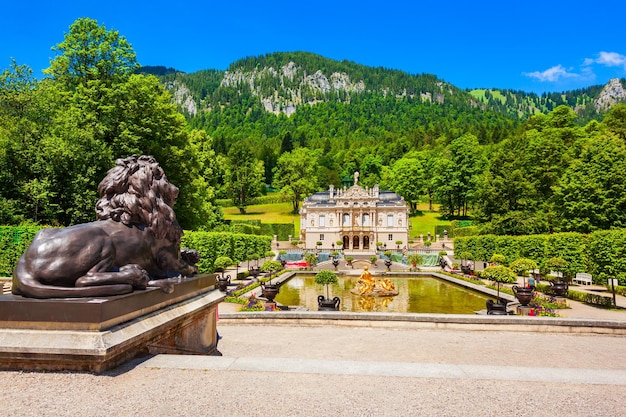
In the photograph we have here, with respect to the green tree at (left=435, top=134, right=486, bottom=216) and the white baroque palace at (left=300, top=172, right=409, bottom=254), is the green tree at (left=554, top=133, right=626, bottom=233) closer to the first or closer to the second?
the white baroque palace at (left=300, top=172, right=409, bottom=254)

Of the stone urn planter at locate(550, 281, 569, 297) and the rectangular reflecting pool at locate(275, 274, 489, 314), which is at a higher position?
the stone urn planter at locate(550, 281, 569, 297)

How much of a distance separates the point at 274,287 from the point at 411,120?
6112 inches

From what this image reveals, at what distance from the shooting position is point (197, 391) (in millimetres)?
3723

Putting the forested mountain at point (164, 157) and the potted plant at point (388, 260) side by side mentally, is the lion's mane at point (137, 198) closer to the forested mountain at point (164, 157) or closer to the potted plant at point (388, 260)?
the forested mountain at point (164, 157)

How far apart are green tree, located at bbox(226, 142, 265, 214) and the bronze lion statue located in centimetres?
8400

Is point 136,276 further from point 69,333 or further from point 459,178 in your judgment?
point 459,178

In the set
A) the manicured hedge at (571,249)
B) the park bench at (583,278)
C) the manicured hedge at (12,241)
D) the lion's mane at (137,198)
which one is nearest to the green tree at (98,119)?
the manicured hedge at (12,241)

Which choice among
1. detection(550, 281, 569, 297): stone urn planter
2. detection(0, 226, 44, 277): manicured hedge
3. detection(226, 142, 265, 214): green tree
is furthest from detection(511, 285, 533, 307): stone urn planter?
detection(226, 142, 265, 214): green tree

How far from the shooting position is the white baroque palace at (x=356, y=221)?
63625 mm

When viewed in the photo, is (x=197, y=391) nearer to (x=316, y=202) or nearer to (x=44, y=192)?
(x=44, y=192)

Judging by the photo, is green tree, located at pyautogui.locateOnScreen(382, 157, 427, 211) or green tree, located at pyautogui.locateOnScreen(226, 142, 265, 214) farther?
green tree, located at pyautogui.locateOnScreen(226, 142, 265, 214)

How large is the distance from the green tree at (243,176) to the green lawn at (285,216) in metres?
3.01

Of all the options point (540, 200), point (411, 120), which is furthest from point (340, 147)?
point (540, 200)

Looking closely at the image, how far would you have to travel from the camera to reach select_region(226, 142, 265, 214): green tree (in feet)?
295
